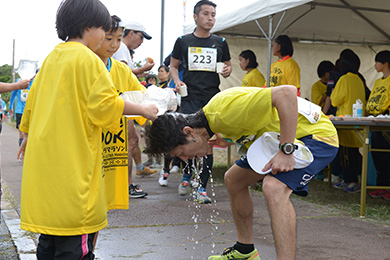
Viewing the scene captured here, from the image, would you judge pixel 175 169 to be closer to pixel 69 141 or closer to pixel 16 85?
pixel 16 85

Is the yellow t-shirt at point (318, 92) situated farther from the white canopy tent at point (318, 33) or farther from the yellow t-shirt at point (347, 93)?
the yellow t-shirt at point (347, 93)

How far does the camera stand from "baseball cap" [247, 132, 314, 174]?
291 cm

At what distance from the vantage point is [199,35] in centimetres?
603

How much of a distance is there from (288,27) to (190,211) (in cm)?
571

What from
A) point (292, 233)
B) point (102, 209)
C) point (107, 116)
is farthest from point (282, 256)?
point (107, 116)

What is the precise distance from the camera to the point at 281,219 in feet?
8.97

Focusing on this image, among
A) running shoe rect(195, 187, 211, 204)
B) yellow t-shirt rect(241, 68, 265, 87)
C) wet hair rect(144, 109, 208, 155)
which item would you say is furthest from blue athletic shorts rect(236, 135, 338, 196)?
yellow t-shirt rect(241, 68, 265, 87)

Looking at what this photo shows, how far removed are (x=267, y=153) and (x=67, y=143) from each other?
1.25 m

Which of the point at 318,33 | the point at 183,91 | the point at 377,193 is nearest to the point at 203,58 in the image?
the point at 183,91

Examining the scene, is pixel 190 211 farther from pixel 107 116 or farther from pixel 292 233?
pixel 107 116

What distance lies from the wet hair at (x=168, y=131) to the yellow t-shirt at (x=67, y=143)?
1.91 feet

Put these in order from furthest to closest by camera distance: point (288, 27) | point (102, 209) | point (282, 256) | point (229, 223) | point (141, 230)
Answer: point (288, 27) < point (229, 223) < point (141, 230) < point (282, 256) < point (102, 209)

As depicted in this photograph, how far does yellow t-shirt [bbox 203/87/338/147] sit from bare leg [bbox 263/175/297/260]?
0.36m

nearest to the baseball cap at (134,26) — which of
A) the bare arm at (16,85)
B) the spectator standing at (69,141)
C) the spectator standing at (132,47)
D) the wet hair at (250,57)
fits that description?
the spectator standing at (132,47)
